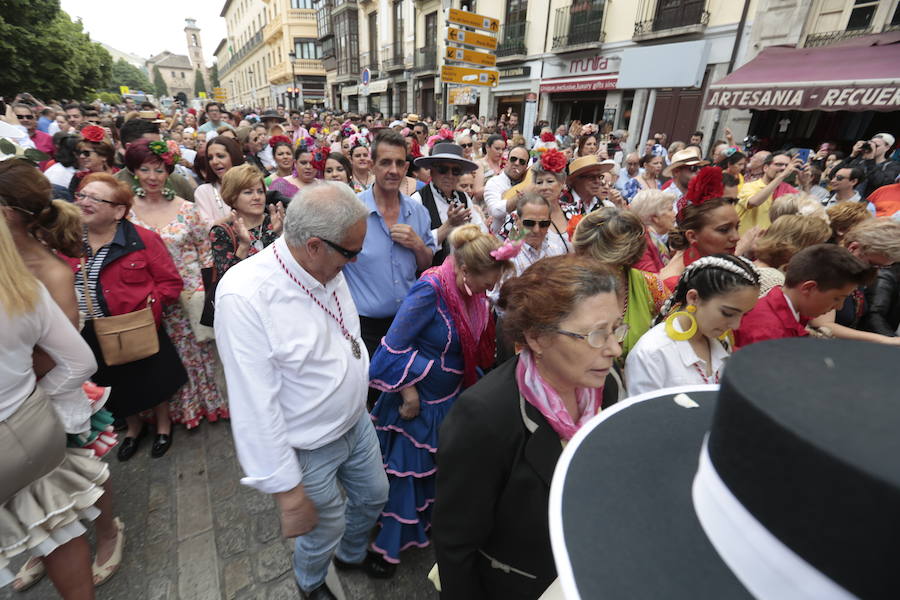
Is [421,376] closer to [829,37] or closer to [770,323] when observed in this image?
[770,323]

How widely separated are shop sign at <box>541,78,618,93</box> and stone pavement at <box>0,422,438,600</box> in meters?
17.6

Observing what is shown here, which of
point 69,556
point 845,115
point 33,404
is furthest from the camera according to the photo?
point 845,115

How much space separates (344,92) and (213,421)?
42931 millimetres

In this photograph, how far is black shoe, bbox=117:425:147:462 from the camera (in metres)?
3.02

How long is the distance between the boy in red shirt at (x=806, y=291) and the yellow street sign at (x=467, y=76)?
10734 millimetres

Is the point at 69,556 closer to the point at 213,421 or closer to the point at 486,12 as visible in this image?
the point at 213,421

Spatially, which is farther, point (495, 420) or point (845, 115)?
point (845, 115)

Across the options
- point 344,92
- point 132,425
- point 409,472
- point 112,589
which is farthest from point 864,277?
point 344,92

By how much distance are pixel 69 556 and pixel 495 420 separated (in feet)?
6.80

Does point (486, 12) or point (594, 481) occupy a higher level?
point (486, 12)

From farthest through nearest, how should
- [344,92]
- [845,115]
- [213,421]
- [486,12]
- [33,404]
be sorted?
[344,92]
[486,12]
[845,115]
[213,421]
[33,404]

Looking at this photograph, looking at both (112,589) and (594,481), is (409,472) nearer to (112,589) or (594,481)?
(112,589)

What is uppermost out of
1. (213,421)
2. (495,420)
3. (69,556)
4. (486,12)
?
(486,12)

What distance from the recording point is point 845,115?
10820mm
